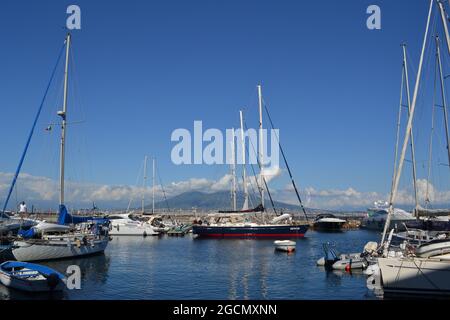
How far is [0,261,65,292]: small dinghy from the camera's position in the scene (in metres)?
28.1

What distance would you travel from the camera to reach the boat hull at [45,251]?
1625 inches

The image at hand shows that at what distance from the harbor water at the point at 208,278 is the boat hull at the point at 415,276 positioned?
2.31 meters

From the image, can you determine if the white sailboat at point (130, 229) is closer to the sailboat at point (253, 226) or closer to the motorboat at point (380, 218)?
the sailboat at point (253, 226)

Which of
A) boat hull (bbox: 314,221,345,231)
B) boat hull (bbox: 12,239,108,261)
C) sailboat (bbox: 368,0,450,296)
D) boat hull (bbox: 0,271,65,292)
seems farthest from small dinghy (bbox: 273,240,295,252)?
boat hull (bbox: 314,221,345,231)

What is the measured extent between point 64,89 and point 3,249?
1798 centimetres

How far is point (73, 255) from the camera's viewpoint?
1809 inches

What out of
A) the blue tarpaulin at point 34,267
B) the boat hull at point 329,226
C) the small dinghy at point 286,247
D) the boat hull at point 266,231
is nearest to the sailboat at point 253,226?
the boat hull at point 266,231

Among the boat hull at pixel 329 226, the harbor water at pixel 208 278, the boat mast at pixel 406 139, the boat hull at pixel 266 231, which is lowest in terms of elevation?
the boat hull at pixel 329 226

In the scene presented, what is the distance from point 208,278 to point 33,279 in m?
12.9

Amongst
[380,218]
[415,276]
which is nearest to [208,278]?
[415,276]

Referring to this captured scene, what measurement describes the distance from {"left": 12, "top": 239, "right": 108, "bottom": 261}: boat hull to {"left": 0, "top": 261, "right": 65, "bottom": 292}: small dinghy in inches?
479

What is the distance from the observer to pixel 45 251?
42781 mm
